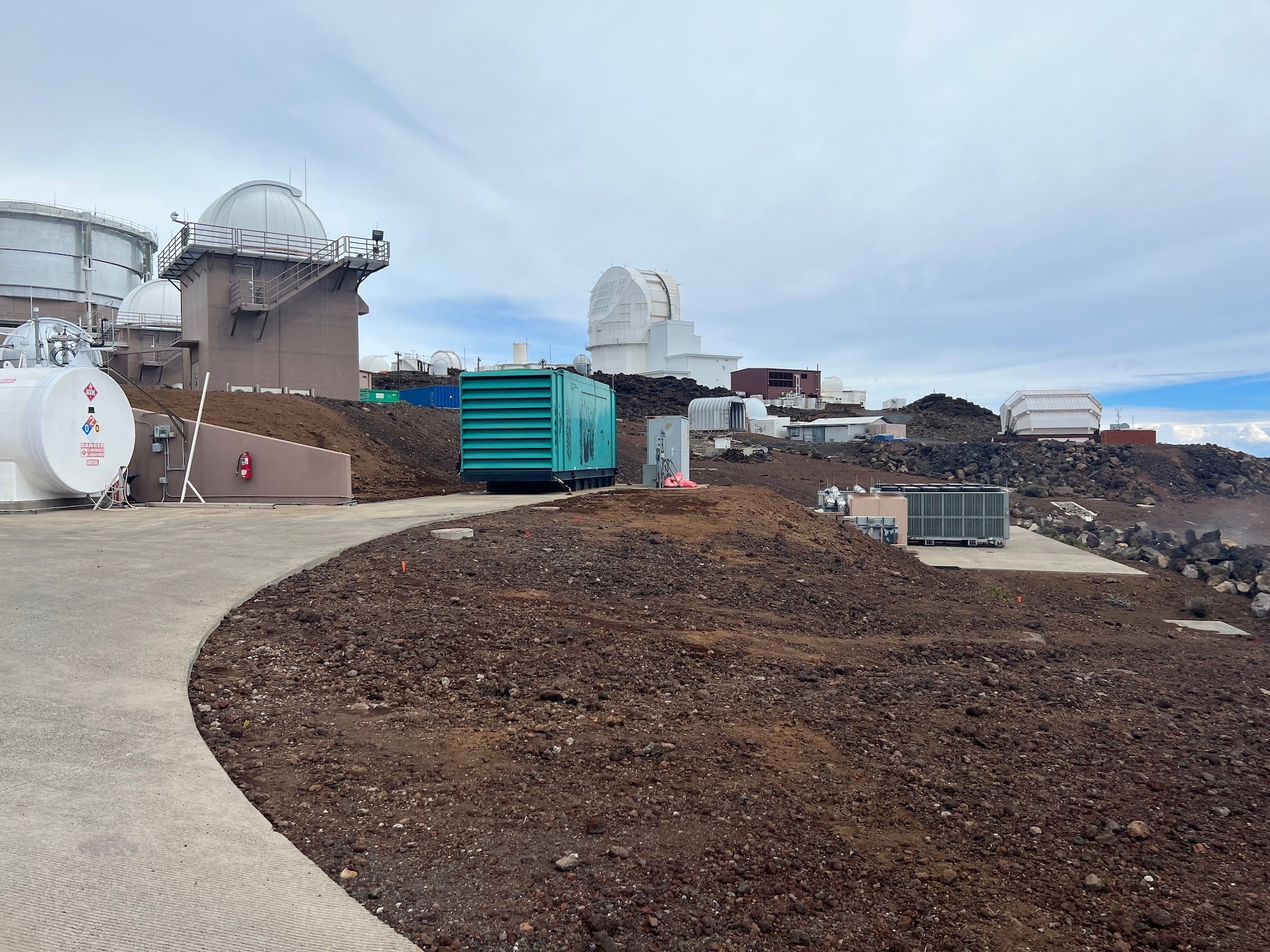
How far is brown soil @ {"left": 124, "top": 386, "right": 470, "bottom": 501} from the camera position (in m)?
23.3

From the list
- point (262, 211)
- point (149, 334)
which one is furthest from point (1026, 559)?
point (149, 334)

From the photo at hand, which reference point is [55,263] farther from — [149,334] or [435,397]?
[435,397]

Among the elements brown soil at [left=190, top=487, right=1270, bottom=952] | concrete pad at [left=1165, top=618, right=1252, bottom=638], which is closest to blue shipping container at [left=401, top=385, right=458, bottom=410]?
brown soil at [left=190, top=487, right=1270, bottom=952]

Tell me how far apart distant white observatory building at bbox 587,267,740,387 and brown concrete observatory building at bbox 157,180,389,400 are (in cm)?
4168

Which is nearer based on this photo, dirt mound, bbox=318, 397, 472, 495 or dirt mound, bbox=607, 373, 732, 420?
dirt mound, bbox=318, 397, 472, 495

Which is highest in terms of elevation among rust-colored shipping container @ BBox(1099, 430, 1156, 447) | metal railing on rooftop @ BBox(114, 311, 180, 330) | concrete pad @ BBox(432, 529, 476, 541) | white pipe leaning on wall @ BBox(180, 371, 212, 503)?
metal railing on rooftop @ BBox(114, 311, 180, 330)

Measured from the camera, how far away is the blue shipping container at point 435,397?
139 ft

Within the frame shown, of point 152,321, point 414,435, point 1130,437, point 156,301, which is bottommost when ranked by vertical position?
point 414,435

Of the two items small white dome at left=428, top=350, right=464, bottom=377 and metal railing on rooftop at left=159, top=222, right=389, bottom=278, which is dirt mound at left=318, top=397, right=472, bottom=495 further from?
small white dome at left=428, top=350, right=464, bottom=377

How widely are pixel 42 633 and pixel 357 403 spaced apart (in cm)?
2656

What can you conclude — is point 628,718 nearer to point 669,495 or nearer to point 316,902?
point 316,902

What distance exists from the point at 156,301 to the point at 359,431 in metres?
22.8

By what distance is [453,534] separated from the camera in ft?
34.5

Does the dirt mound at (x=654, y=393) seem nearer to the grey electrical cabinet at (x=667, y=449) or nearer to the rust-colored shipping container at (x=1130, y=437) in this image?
the rust-colored shipping container at (x=1130, y=437)
